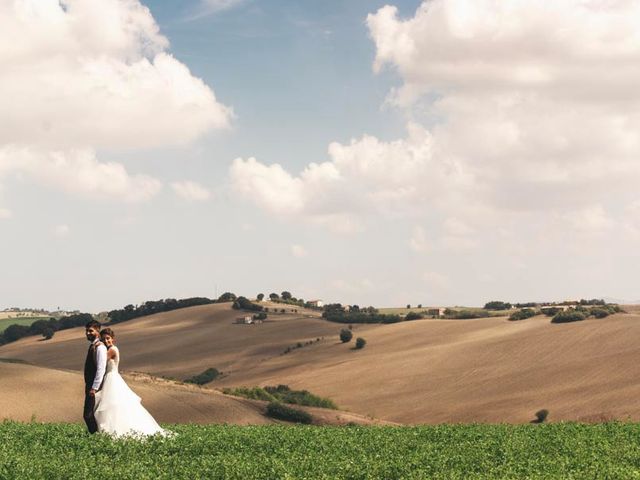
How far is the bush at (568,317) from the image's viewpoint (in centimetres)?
11425

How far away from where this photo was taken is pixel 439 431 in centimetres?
2255

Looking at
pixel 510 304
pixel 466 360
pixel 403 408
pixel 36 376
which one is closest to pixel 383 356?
pixel 466 360

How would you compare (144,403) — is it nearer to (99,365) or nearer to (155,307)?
(99,365)

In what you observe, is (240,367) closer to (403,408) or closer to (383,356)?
(383,356)

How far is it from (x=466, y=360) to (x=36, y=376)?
2408 inches

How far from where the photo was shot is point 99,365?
19469 millimetres

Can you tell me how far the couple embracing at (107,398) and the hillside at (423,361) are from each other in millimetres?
38013

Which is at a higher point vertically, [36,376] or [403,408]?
[36,376]

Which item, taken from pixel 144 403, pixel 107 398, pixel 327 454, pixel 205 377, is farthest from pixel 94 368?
pixel 205 377

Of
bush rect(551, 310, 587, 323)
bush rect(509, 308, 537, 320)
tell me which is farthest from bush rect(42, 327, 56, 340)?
bush rect(551, 310, 587, 323)

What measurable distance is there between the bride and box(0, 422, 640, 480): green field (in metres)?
0.61

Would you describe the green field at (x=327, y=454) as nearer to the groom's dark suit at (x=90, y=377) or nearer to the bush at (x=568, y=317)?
the groom's dark suit at (x=90, y=377)

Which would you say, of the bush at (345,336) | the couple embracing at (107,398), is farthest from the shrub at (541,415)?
the bush at (345,336)

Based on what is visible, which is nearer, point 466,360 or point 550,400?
point 550,400
